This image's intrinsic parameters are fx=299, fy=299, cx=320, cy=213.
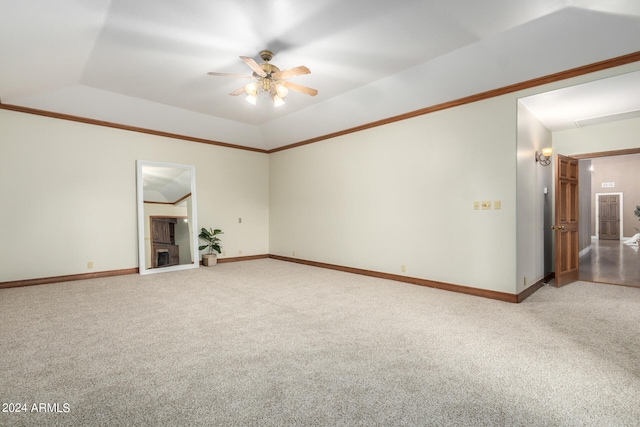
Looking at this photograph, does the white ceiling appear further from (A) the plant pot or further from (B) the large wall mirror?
(A) the plant pot

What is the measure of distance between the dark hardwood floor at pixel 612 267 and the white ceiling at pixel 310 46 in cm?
275

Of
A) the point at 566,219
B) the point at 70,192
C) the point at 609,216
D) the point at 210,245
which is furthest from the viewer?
the point at 609,216

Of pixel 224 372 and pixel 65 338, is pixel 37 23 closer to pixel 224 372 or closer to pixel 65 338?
pixel 65 338

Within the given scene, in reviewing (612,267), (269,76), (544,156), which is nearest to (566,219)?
(544,156)

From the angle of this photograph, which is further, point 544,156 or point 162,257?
point 162,257

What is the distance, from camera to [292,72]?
10.7ft

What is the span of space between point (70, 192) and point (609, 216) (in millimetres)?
17259

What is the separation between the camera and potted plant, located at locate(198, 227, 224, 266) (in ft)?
21.2

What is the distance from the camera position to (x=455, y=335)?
278 cm

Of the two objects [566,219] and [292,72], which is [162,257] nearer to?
[292,72]

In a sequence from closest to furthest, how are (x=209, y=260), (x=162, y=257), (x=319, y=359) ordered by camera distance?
1. (x=319, y=359)
2. (x=162, y=257)
3. (x=209, y=260)

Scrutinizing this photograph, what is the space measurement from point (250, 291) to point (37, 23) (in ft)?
12.1

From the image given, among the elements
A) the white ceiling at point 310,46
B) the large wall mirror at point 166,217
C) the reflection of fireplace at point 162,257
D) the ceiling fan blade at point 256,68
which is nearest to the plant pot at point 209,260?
the large wall mirror at point 166,217

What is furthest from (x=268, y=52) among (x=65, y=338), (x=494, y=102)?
(x=65, y=338)
